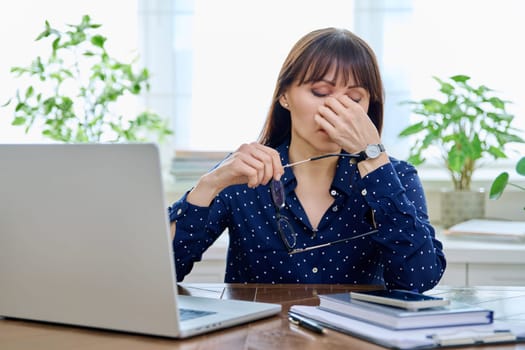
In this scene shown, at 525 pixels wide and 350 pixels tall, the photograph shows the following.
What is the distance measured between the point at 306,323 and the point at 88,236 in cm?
35

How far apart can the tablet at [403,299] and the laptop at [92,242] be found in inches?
6.9

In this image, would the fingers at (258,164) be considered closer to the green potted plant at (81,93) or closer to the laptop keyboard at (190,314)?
the laptop keyboard at (190,314)

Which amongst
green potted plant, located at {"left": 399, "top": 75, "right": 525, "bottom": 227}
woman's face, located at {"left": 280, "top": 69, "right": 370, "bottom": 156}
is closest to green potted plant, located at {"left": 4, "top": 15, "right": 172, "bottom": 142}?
green potted plant, located at {"left": 399, "top": 75, "right": 525, "bottom": 227}

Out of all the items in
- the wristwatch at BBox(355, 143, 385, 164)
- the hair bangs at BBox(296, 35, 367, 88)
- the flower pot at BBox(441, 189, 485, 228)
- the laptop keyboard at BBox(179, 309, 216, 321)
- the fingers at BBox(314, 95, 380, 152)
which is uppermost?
the hair bangs at BBox(296, 35, 367, 88)

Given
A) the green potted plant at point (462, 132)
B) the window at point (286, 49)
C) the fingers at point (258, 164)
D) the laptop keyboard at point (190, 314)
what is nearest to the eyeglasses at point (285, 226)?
the fingers at point (258, 164)

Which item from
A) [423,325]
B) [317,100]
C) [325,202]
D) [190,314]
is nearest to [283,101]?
[317,100]

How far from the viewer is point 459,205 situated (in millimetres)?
2789

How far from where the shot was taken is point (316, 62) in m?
1.80

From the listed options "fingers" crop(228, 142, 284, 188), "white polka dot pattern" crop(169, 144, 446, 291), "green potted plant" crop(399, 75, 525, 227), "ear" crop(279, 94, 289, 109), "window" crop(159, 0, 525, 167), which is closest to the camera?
"fingers" crop(228, 142, 284, 188)

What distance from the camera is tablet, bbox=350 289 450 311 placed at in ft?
3.66

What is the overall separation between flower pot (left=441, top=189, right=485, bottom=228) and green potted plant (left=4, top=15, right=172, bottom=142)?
1.02 m

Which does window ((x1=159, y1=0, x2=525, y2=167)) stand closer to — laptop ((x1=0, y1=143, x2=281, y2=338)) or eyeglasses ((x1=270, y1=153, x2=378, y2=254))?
eyeglasses ((x1=270, y1=153, x2=378, y2=254))

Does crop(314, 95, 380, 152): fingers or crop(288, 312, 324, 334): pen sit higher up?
crop(314, 95, 380, 152): fingers

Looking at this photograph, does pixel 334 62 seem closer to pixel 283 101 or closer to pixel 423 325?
pixel 283 101
